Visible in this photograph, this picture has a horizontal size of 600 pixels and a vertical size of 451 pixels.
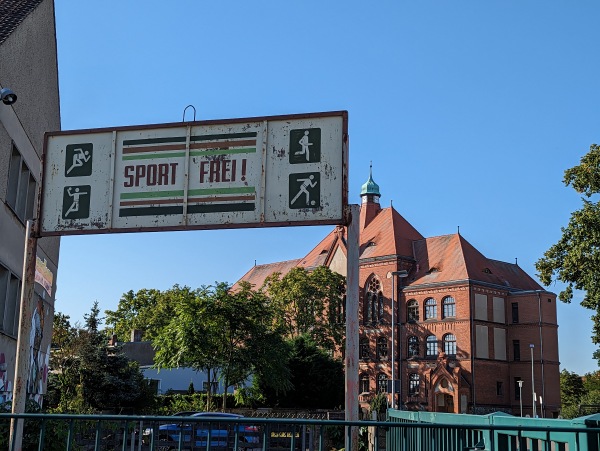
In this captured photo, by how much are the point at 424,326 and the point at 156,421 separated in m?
70.5

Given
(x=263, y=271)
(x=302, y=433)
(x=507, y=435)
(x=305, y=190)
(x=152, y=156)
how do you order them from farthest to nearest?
(x=263, y=271) < (x=152, y=156) < (x=305, y=190) < (x=507, y=435) < (x=302, y=433)

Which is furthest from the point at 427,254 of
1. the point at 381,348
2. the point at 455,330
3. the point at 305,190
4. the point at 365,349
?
the point at 305,190

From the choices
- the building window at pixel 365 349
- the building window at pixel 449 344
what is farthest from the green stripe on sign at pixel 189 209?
the building window at pixel 365 349

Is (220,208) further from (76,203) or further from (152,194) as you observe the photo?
(76,203)

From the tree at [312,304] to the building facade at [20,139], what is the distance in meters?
50.0

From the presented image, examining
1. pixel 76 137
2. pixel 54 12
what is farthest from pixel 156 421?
pixel 54 12

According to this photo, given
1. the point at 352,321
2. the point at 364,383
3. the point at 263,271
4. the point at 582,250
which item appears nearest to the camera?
the point at 352,321

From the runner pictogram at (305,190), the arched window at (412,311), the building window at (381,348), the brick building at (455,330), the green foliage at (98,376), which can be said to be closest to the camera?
the runner pictogram at (305,190)

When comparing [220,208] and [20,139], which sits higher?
[20,139]

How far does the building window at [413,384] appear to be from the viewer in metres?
73.7

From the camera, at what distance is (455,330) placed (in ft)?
240

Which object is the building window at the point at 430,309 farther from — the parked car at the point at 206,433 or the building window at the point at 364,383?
the parked car at the point at 206,433

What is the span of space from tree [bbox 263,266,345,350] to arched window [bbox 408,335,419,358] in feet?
23.9

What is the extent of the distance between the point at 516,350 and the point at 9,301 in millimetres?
63856
